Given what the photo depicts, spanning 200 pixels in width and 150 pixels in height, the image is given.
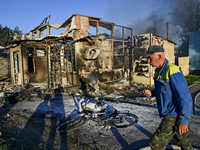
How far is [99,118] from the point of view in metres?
4.93

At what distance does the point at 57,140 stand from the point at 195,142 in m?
3.35

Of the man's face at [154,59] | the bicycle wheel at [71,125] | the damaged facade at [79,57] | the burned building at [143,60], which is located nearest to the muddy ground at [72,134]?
the bicycle wheel at [71,125]

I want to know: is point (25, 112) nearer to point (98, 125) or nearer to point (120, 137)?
point (98, 125)

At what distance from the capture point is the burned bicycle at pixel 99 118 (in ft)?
14.4

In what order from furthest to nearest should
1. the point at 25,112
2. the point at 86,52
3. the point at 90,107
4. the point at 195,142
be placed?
the point at 86,52, the point at 25,112, the point at 90,107, the point at 195,142

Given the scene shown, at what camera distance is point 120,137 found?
3777 millimetres

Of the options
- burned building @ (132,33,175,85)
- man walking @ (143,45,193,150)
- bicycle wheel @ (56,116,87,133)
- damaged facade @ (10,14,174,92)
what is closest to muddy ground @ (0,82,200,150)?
bicycle wheel @ (56,116,87,133)

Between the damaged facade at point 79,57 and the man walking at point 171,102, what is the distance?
27.9 ft

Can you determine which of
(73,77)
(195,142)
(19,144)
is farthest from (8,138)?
(73,77)

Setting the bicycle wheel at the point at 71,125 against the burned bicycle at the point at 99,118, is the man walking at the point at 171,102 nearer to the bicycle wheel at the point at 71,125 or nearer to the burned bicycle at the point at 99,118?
the burned bicycle at the point at 99,118

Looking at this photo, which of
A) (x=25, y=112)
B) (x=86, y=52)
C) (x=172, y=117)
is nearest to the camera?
(x=172, y=117)

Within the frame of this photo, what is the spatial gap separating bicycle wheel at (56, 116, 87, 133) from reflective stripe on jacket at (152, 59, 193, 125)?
2813 mm

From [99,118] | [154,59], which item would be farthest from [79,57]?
[154,59]

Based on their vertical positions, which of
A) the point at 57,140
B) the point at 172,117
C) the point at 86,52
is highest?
the point at 86,52
